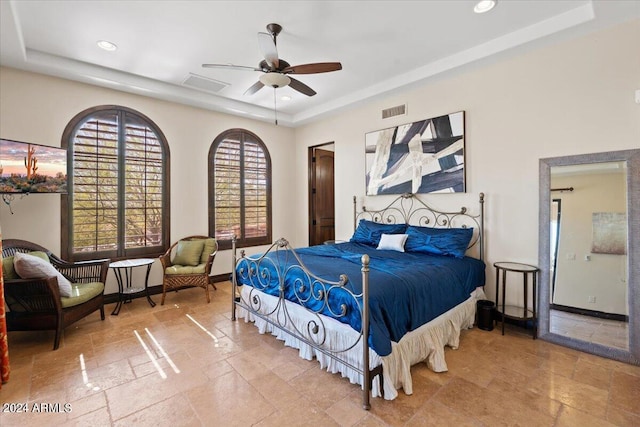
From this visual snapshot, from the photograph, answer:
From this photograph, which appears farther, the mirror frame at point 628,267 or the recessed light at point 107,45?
the recessed light at point 107,45

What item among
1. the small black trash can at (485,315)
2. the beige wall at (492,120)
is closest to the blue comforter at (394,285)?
the small black trash can at (485,315)

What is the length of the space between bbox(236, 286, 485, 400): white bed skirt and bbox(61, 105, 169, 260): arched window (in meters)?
2.47

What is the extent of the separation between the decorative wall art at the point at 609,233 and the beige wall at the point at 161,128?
4.75 m

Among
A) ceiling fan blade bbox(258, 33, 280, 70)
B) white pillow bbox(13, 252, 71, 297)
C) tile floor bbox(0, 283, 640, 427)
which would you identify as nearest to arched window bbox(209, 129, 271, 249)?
white pillow bbox(13, 252, 71, 297)

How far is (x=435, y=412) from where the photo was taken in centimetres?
198

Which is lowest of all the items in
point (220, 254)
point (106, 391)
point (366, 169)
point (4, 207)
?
point (106, 391)

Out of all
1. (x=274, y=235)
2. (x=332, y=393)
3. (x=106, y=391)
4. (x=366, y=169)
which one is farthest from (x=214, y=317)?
(x=366, y=169)

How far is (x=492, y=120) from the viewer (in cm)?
354

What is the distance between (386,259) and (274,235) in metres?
3.17

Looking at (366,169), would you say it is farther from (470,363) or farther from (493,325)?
(470,363)

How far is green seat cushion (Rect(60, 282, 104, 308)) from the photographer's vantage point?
9.86 feet

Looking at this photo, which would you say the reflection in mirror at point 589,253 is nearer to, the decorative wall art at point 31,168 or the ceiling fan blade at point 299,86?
the ceiling fan blade at point 299,86

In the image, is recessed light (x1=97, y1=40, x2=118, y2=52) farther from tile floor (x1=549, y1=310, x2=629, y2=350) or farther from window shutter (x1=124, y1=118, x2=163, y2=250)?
tile floor (x1=549, y1=310, x2=629, y2=350)

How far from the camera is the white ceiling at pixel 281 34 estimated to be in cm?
267
